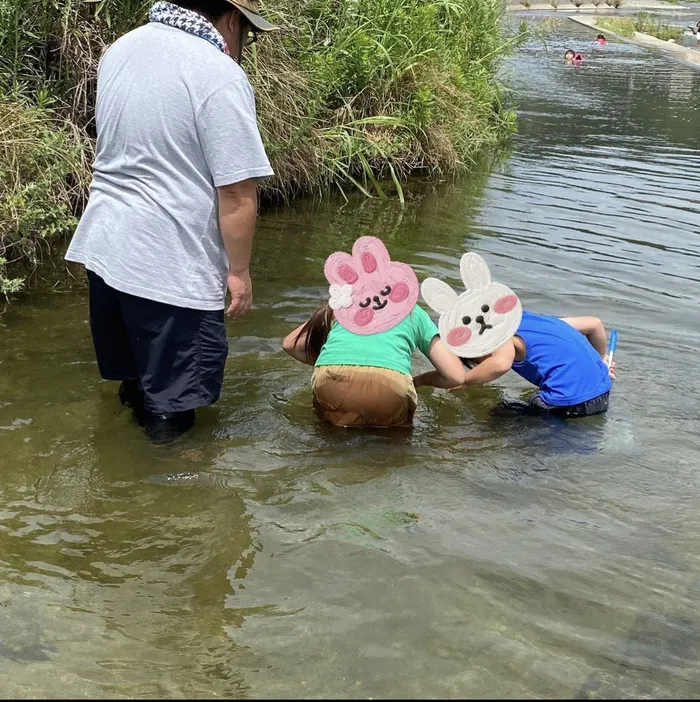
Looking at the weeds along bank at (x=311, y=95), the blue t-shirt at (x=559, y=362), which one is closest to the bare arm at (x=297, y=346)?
the blue t-shirt at (x=559, y=362)

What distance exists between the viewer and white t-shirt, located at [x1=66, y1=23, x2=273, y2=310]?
2889 mm

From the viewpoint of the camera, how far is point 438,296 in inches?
151

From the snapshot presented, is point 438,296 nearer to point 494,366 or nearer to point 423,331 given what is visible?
point 423,331

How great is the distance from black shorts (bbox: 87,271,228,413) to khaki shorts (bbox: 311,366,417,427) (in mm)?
551

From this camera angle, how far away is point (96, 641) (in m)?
2.36

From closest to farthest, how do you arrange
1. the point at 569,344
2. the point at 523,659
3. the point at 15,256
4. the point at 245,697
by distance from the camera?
the point at 245,697 < the point at 523,659 < the point at 569,344 < the point at 15,256

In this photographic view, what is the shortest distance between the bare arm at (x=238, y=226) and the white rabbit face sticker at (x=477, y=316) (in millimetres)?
959

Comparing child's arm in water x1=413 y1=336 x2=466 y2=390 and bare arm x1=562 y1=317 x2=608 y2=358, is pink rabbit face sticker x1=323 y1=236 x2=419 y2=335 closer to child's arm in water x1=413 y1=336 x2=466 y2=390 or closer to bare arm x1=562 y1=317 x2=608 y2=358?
child's arm in water x1=413 y1=336 x2=466 y2=390

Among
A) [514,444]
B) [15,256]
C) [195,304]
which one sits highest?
[195,304]

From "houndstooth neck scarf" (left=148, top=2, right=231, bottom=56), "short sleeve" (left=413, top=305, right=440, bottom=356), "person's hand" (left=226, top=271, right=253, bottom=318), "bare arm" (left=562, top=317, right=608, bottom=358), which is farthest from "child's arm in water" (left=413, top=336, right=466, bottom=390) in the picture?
"houndstooth neck scarf" (left=148, top=2, right=231, bottom=56)

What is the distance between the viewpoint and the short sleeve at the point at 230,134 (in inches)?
113

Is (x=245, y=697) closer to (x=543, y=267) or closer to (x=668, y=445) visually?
(x=668, y=445)

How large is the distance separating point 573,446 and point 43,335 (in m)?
2.99

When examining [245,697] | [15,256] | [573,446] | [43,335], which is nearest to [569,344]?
[573,446]
